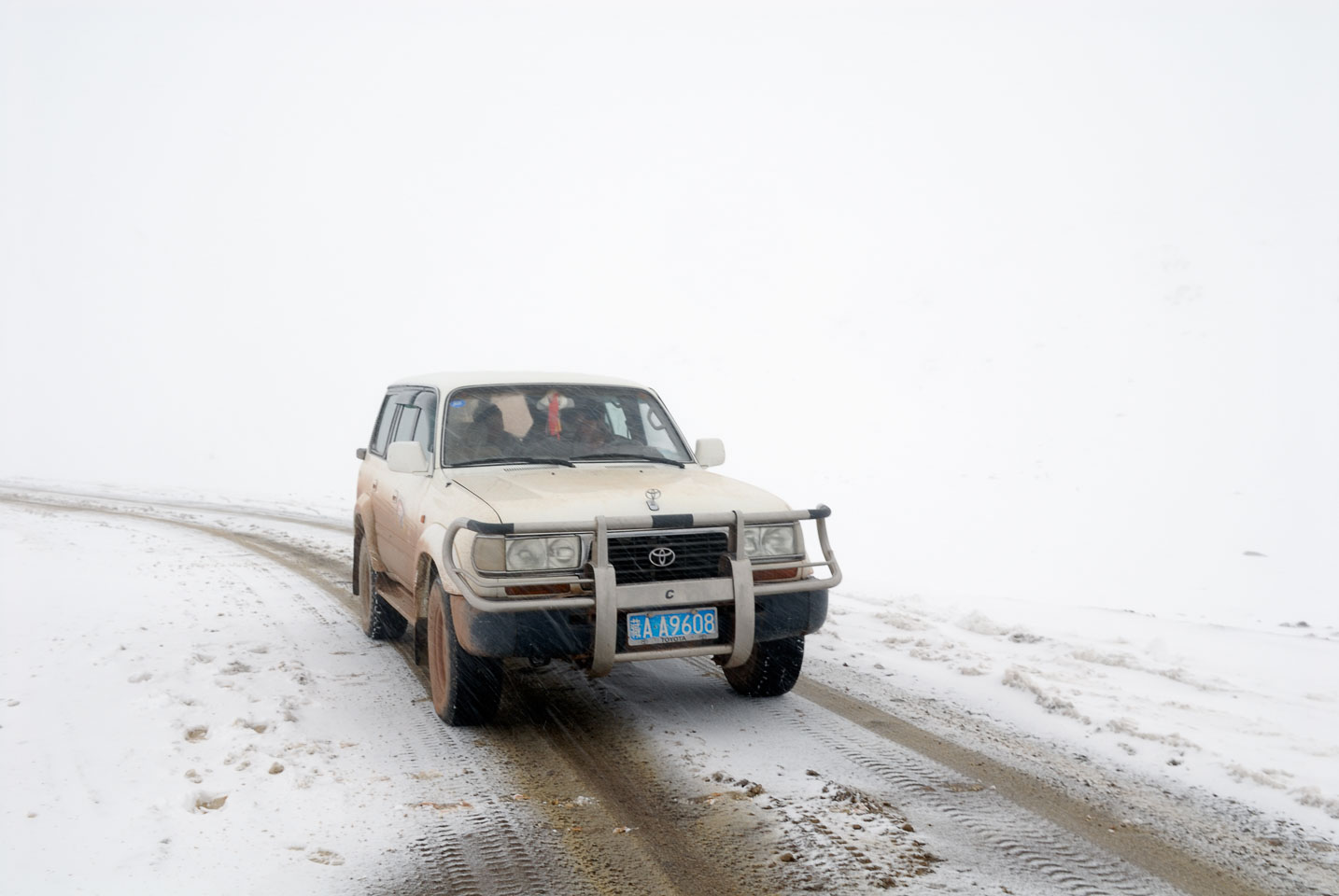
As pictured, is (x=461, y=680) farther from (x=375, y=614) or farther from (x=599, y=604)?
(x=375, y=614)

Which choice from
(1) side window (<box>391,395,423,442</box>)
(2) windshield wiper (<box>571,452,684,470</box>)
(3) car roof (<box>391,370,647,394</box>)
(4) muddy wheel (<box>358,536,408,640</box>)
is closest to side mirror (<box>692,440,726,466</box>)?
(2) windshield wiper (<box>571,452,684,470</box>)

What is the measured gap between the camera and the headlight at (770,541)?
503 cm

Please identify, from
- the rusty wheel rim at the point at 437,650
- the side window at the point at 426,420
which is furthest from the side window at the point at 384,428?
the rusty wheel rim at the point at 437,650

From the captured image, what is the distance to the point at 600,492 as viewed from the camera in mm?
4992

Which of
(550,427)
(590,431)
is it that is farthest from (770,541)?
(550,427)

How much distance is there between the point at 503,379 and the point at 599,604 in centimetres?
223

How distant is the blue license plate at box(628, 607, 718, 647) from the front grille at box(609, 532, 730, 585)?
17 cm

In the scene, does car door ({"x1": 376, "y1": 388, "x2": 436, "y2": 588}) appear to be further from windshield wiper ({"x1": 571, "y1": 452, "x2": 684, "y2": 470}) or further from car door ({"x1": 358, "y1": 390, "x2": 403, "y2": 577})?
windshield wiper ({"x1": 571, "y1": 452, "x2": 684, "y2": 470})

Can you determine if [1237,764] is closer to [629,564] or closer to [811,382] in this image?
[629,564]

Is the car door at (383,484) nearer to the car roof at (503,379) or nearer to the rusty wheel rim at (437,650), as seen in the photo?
the car roof at (503,379)

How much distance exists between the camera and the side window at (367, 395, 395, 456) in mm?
7242

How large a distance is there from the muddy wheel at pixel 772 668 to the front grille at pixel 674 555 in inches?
29.6

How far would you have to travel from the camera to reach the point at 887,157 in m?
50.3

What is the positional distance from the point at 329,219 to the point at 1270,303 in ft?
171
